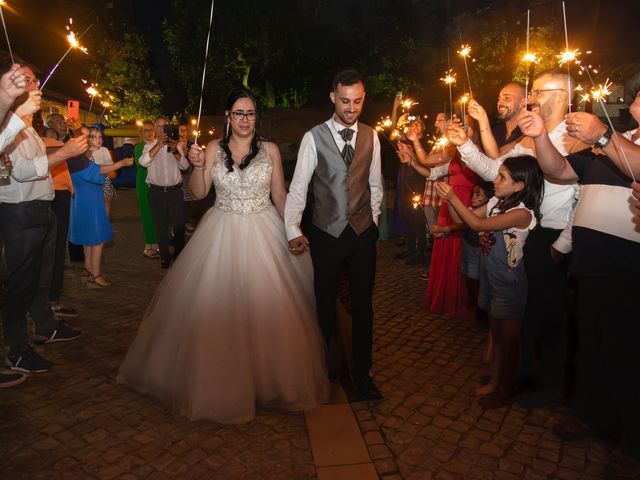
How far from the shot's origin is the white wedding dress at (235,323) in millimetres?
3451

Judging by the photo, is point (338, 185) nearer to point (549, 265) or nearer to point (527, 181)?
point (527, 181)

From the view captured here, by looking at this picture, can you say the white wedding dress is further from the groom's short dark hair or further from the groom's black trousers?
the groom's short dark hair

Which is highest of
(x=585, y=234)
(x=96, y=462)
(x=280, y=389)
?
(x=585, y=234)

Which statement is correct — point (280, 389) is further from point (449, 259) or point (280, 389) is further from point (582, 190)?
point (449, 259)

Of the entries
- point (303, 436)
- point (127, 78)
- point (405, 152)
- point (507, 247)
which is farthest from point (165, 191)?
point (127, 78)

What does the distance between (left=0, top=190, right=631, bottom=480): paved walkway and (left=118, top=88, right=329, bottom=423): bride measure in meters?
0.18

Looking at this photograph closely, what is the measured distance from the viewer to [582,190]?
3.03 meters

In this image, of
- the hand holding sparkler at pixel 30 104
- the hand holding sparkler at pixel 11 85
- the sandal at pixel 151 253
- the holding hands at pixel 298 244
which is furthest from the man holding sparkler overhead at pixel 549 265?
the sandal at pixel 151 253

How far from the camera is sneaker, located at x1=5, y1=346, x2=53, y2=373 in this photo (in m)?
4.19

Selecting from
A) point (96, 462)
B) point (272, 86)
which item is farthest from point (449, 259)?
point (272, 86)

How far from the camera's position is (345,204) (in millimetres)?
3619

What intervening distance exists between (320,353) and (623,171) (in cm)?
239

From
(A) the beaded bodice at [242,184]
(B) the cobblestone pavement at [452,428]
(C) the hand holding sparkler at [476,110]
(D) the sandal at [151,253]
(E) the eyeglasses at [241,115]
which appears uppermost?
(C) the hand holding sparkler at [476,110]

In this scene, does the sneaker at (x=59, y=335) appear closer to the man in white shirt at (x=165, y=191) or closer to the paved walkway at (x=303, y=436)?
the paved walkway at (x=303, y=436)
